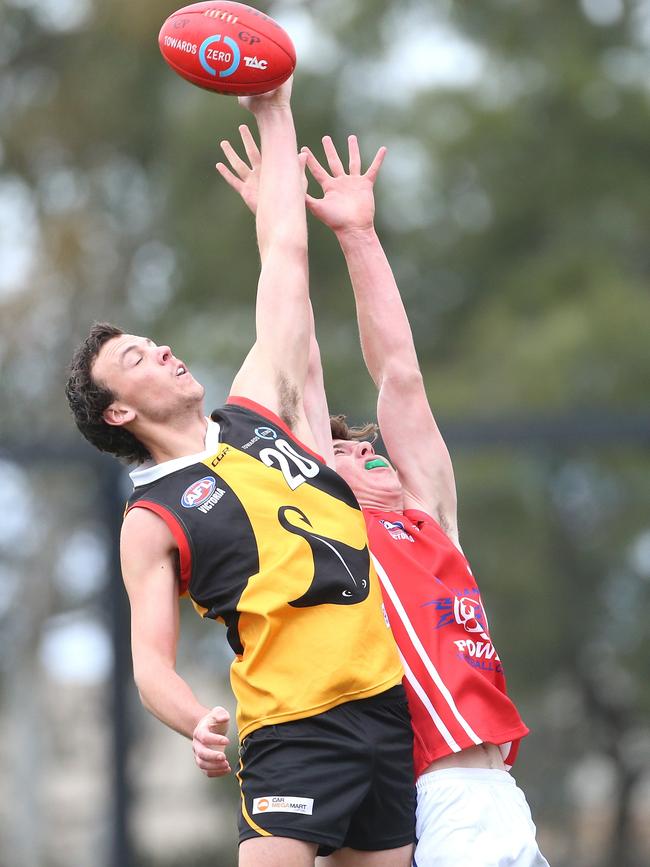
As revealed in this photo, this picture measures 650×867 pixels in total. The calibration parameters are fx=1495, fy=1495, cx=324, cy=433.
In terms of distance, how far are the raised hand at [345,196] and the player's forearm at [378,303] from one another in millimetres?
32

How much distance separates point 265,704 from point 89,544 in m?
4.90

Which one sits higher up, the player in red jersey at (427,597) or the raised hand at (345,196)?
the raised hand at (345,196)

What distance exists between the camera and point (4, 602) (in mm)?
8406

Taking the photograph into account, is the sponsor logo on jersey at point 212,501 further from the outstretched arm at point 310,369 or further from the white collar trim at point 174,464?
the outstretched arm at point 310,369

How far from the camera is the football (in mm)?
3750

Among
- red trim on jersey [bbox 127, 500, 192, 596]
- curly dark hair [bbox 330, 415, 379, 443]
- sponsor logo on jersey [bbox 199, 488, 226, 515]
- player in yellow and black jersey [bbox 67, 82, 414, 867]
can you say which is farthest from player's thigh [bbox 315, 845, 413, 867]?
curly dark hair [bbox 330, 415, 379, 443]

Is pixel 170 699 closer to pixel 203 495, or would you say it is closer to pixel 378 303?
pixel 203 495

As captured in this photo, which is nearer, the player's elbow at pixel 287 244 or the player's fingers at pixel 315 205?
the player's elbow at pixel 287 244

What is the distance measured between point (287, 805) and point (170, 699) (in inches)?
13.1

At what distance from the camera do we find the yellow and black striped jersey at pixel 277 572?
3230 millimetres

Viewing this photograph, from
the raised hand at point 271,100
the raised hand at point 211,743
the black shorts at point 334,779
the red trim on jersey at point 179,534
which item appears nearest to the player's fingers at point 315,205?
the raised hand at point 271,100

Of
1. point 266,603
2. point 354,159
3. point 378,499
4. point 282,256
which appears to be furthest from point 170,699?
point 354,159

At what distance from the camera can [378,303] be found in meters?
3.88

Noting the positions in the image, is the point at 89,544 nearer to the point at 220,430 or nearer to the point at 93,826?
the point at 93,826
